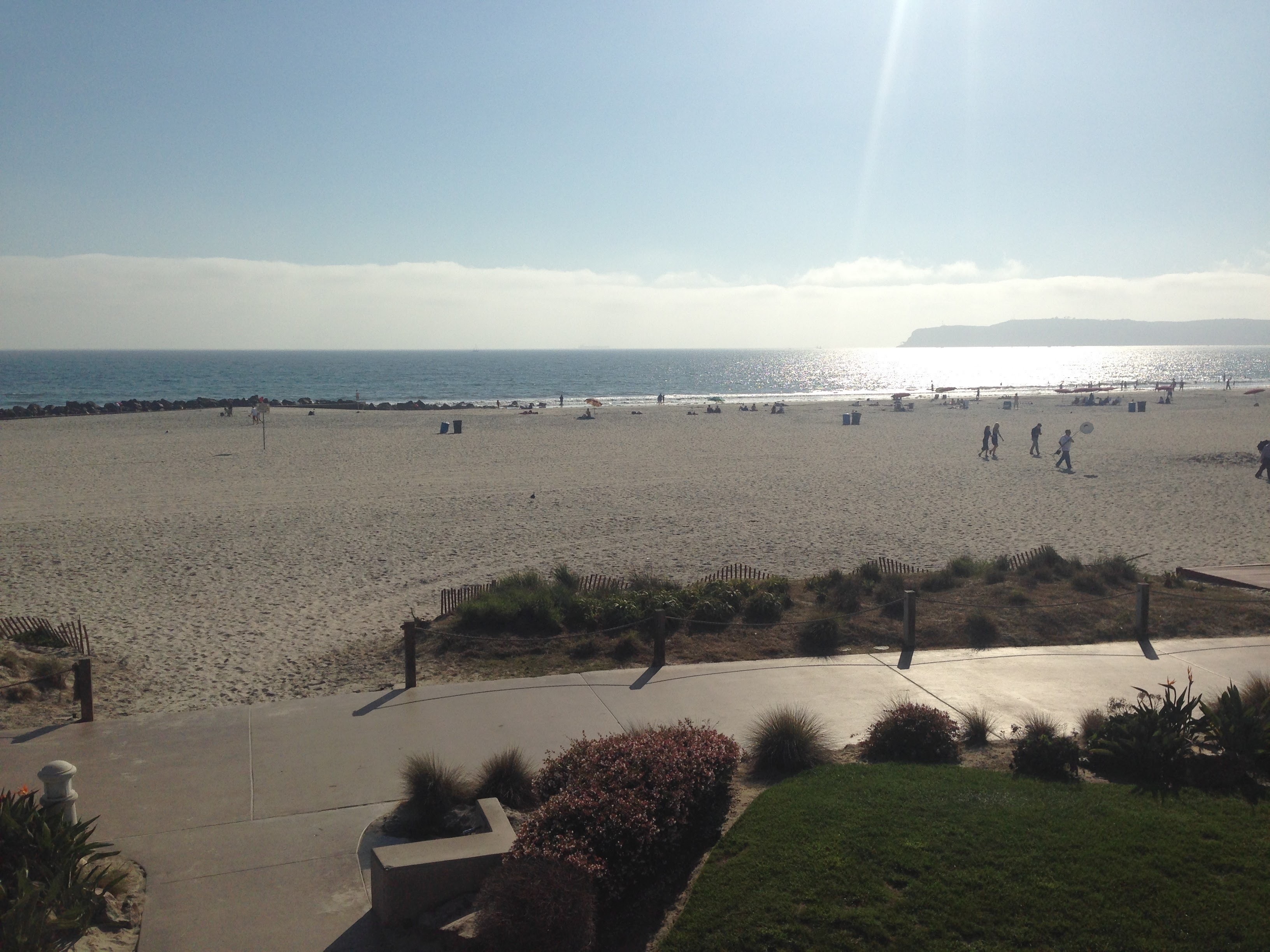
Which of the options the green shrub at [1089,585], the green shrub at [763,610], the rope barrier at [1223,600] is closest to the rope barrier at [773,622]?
the green shrub at [763,610]

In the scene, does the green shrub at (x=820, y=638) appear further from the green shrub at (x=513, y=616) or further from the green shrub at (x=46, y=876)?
the green shrub at (x=46, y=876)

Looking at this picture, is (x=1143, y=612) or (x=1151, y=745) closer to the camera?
(x=1151, y=745)

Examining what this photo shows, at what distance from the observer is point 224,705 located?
8.89 metres

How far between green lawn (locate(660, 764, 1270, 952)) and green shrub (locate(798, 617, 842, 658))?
4330 mm

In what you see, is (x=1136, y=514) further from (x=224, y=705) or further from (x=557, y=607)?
(x=224, y=705)

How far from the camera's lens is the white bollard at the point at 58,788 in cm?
510

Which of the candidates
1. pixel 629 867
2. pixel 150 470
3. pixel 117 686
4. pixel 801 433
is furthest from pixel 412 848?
pixel 801 433

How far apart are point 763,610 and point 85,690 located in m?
7.40

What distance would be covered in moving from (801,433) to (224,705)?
37624 mm

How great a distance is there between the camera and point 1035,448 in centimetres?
3391

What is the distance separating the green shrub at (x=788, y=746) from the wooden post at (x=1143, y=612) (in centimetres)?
573

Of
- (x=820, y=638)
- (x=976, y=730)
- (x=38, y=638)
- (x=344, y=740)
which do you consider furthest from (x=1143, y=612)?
(x=38, y=638)

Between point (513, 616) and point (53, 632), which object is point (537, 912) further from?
point (53, 632)

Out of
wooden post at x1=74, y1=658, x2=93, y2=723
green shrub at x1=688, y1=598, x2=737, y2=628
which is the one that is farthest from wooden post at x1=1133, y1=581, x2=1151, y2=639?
wooden post at x1=74, y1=658, x2=93, y2=723
